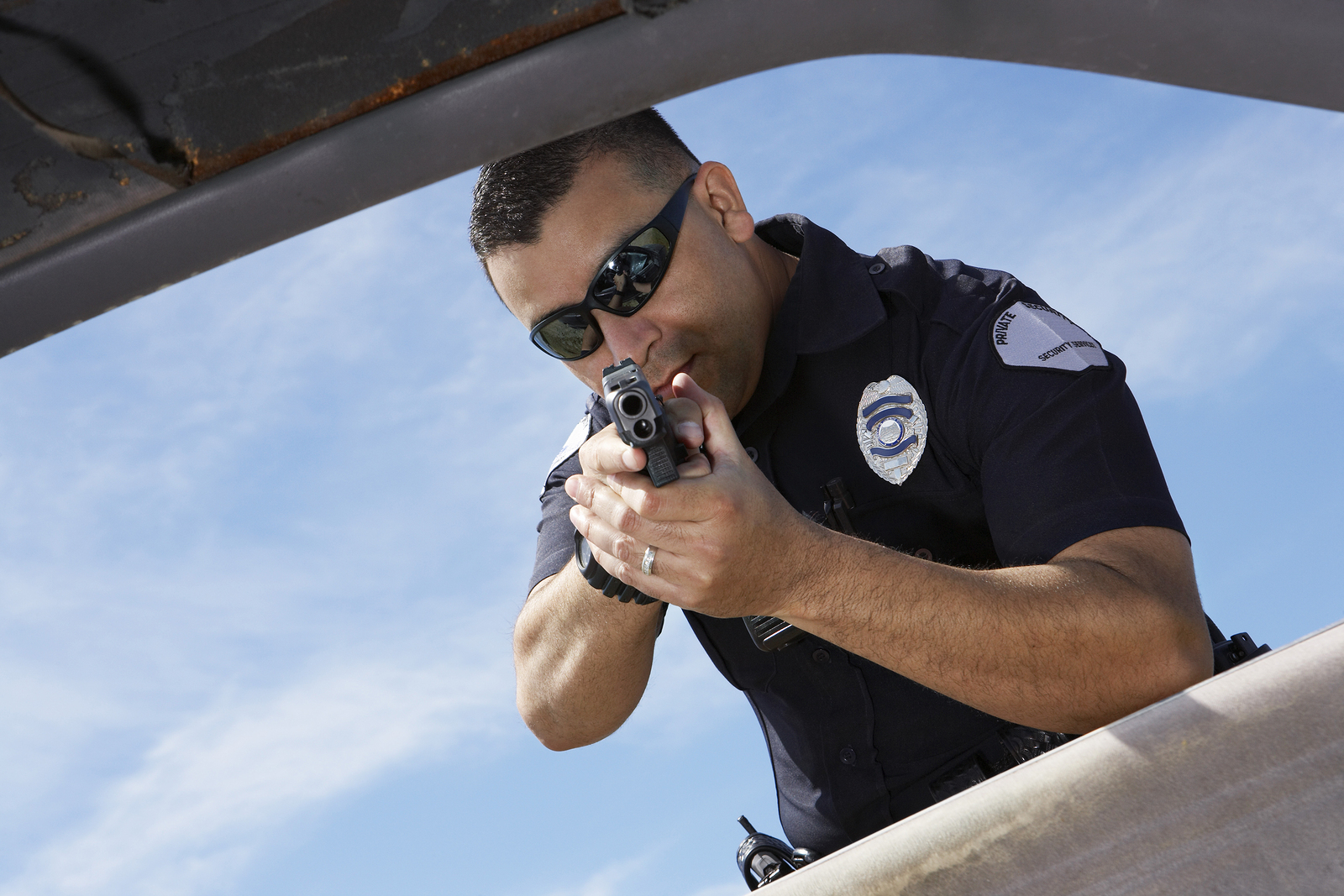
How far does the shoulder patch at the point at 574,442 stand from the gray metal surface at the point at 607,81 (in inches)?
88.9

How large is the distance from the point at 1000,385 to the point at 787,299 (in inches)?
30.2

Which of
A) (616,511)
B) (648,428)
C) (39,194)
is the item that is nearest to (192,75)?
(39,194)

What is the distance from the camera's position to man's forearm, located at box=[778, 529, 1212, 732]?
6.44ft

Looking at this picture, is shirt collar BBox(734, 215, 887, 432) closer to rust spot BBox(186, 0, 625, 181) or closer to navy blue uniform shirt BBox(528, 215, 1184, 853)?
navy blue uniform shirt BBox(528, 215, 1184, 853)

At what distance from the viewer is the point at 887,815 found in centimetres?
272

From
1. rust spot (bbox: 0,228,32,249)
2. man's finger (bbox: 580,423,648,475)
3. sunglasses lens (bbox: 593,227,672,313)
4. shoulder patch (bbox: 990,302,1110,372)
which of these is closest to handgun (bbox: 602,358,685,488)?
man's finger (bbox: 580,423,648,475)

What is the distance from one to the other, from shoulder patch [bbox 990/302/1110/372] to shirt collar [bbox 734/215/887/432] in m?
0.34

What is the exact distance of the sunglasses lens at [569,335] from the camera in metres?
2.82

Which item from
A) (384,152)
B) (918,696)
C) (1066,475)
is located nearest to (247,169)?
(384,152)

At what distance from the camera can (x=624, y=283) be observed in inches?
109

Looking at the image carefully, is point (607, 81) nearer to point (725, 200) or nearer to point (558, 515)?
point (725, 200)

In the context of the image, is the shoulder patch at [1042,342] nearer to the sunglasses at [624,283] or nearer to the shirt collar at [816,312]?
the shirt collar at [816,312]

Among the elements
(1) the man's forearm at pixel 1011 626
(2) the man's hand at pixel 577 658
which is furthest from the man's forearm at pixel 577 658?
(1) the man's forearm at pixel 1011 626

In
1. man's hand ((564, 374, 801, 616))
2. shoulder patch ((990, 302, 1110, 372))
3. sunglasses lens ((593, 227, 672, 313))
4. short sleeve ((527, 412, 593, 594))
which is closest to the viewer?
man's hand ((564, 374, 801, 616))
